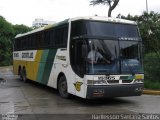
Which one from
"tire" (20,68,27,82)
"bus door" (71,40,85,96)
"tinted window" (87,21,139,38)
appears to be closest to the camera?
"bus door" (71,40,85,96)

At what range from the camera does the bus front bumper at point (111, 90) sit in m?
12.4

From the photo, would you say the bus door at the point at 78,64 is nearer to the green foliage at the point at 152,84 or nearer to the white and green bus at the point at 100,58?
the white and green bus at the point at 100,58

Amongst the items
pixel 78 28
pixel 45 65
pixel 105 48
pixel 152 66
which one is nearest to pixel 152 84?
pixel 152 66

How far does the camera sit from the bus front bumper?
1244 centimetres

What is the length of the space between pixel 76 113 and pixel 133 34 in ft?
13.5

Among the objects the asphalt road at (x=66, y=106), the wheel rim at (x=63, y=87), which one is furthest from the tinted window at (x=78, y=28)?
the asphalt road at (x=66, y=106)

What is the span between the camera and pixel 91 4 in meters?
24.2

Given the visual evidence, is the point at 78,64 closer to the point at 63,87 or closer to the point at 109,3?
the point at 63,87

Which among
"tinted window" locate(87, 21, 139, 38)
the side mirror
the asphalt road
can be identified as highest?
"tinted window" locate(87, 21, 139, 38)

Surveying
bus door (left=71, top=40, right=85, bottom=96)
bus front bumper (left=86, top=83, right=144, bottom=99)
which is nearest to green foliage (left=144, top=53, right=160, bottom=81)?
bus front bumper (left=86, top=83, right=144, bottom=99)

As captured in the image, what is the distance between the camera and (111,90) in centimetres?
1263

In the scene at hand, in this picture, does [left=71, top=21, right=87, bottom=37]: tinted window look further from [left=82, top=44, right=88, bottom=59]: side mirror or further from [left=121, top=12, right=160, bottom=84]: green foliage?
[left=121, top=12, right=160, bottom=84]: green foliage

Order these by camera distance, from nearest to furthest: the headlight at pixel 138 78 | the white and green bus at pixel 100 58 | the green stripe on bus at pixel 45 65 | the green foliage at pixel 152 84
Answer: the white and green bus at pixel 100 58 < the headlight at pixel 138 78 < the green stripe on bus at pixel 45 65 < the green foliage at pixel 152 84

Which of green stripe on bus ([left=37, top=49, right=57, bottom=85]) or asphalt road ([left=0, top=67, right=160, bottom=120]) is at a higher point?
green stripe on bus ([left=37, top=49, right=57, bottom=85])
